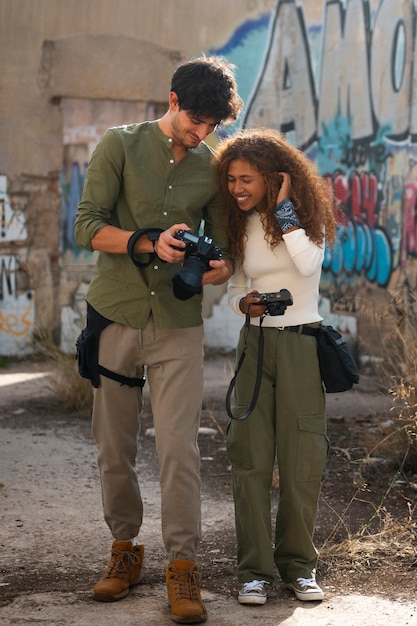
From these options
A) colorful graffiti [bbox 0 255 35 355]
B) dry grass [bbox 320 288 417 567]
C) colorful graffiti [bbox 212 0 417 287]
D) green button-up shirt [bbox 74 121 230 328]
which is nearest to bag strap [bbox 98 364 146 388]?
green button-up shirt [bbox 74 121 230 328]

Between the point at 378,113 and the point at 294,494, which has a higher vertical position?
the point at 378,113

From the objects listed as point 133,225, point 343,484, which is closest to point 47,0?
point 343,484

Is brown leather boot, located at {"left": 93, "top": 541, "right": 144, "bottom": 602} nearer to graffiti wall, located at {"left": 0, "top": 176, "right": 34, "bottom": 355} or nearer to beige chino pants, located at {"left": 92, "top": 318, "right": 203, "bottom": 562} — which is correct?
beige chino pants, located at {"left": 92, "top": 318, "right": 203, "bottom": 562}

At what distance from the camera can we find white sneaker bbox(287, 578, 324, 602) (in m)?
3.99

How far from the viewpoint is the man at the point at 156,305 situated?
3.79m

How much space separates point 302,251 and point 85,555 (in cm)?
174

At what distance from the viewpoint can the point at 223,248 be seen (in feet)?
13.3

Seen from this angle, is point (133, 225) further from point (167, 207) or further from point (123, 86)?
point (123, 86)

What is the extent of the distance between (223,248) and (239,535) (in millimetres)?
1138

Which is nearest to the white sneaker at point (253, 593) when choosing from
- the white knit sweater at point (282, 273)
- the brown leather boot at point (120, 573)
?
the brown leather boot at point (120, 573)

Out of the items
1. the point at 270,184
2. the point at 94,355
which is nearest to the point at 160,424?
the point at 94,355

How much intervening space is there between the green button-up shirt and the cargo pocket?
58cm

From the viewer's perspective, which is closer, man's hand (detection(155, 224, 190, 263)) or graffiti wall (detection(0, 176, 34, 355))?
man's hand (detection(155, 224, 190, 263))

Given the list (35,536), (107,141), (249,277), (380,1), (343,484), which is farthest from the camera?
(380,1)
